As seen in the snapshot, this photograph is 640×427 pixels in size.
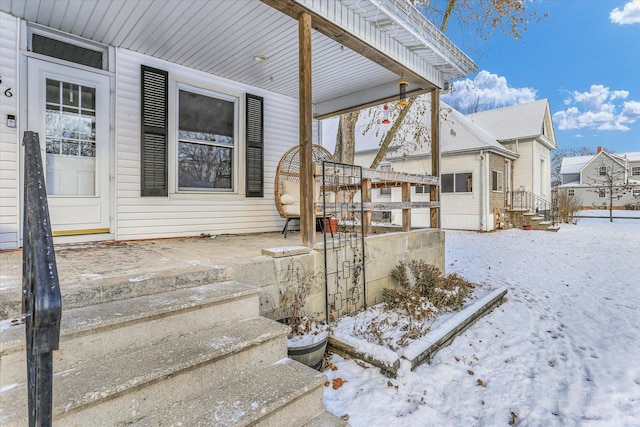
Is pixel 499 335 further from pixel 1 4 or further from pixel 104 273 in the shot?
pixel 1 4

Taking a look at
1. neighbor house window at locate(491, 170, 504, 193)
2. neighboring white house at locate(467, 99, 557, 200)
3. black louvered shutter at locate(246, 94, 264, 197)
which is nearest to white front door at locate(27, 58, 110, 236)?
black louvered shutter at locate(246, 94, 264, 197)

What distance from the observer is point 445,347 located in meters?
2.88

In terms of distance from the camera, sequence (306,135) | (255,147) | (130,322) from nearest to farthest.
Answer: (130,322)
(306,135)
(255,147)

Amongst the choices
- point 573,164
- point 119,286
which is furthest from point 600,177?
point 119,286

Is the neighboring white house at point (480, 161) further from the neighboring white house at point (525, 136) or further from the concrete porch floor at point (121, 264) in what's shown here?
the concrete porch floor at point (121, 264)

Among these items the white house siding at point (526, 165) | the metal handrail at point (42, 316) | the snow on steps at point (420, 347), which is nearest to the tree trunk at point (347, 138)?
the snow on steps at point (420, 347)

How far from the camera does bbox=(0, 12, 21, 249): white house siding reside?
3234 mm

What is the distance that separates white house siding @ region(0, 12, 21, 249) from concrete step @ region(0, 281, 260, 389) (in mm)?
2462

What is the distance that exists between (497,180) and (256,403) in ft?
42.5

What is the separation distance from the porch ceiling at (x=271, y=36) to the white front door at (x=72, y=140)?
54 cm

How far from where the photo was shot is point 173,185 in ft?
14.7

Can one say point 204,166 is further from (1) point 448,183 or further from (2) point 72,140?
(1) point 448,183

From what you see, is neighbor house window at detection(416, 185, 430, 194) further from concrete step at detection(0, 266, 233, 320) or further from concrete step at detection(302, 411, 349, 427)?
concrete step at detection(302, 411, 349, 427)

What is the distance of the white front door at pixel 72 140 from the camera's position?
11.6 ft
